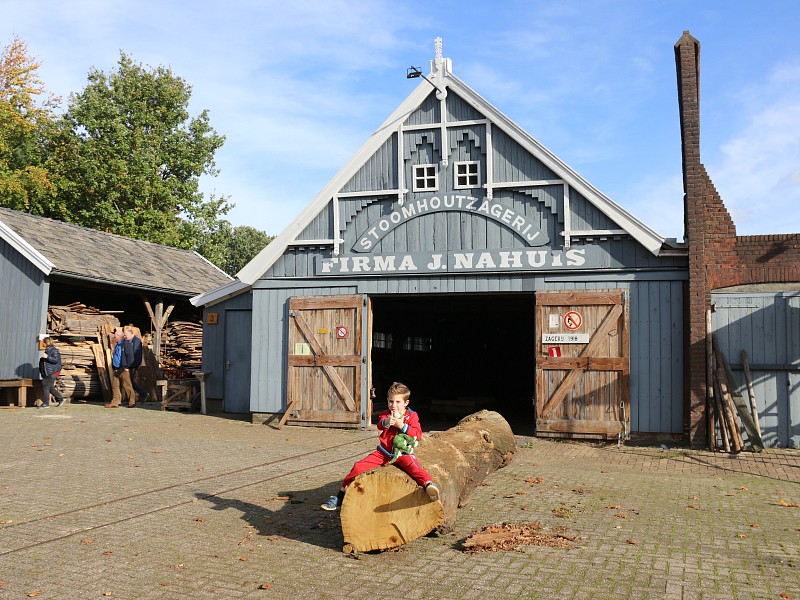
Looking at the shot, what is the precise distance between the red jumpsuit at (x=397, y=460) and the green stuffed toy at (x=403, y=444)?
1.6 inches

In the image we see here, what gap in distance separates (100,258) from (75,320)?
9.33 ft

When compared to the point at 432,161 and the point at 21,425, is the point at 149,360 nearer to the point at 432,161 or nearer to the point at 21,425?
the point at 21,425

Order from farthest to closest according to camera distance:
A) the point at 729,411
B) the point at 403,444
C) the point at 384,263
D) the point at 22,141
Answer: the point at 22,141 < the point at 384,263 < the point at 729,411 < the point at 403,444

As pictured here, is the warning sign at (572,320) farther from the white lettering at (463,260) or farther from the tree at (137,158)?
the tree at (137,158)

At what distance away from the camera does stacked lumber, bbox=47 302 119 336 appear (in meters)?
19.1

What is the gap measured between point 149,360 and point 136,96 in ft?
80.4

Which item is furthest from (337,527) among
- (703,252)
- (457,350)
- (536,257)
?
(457,350)

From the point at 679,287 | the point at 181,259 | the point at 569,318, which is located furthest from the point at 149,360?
A: the point at 679,287

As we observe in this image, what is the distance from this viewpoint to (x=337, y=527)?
269 inches

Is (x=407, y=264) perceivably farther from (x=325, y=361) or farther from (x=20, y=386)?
(x=20, y=386)

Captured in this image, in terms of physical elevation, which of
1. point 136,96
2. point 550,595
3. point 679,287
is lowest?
point 550,595

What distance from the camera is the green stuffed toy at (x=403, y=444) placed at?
20.6 feet

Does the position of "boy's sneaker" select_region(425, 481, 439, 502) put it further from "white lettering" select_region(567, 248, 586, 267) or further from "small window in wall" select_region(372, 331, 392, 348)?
"small window in wall" select_region(372, 331, 392, 348)

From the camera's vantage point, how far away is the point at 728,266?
491 inches
